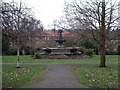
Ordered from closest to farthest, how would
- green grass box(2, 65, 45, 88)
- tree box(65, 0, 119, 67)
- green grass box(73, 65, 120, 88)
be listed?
green grass box(73, 65, 120, 88) → green grass box(2, 65, 45, 88) → tree box(65, 0, 119, 67)

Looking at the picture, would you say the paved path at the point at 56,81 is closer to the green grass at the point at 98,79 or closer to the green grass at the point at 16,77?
the green grass at the point at 98,79

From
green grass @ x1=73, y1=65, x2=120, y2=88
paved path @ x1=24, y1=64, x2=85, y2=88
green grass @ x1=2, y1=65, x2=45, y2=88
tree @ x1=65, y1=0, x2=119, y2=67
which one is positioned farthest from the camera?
tree @ x1=65, y1=0, x2=119, y2=67

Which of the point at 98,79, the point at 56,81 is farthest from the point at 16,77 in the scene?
the point at 98,79

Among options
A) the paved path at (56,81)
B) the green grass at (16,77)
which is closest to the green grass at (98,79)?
the paved path at (56,81)

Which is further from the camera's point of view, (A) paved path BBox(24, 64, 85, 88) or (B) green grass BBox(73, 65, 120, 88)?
(B) green grass BBox(73, 65, 120, 88)

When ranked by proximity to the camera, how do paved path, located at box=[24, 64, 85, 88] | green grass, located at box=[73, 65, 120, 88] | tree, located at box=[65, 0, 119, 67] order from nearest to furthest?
paved path, located at box=[24, 64, 85, 88] → green grass, located at box=[73, 65, 120, 88] → tree, located at box=[65, 0, 119, 67]

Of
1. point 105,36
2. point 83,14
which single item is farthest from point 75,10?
point 105,36

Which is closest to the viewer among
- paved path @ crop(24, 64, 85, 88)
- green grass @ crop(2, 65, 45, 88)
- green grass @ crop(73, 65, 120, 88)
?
paved path @ crop(24, 64, 85, 88)

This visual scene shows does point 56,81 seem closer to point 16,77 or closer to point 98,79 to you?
point 98,79

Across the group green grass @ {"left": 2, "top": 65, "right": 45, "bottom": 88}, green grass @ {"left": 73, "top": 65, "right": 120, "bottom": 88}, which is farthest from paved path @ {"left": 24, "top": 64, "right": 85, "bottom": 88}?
green grass @ {"left": 2, "top": 65, "right": 45, "bottom": 88}

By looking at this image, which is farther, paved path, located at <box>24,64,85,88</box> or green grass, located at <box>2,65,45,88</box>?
green grass, located at <box>2,65,45,88</box>

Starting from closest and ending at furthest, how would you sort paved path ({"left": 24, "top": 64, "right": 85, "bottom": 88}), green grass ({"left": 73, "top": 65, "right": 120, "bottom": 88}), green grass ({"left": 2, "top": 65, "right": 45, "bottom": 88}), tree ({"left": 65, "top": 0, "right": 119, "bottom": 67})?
1. paved path ({"left": 24, "top": 64, "right": 85, "bottom": 88})
2. green grass ({"left": 73, "top": 65, "right": 120, "bottom": 88})
3. green grass ({"left": 2, "top": 65, "right": 45, "bottom": 88})
4. tree ({"left": 65, "top": 0, "right": 119, "bottom": 67})

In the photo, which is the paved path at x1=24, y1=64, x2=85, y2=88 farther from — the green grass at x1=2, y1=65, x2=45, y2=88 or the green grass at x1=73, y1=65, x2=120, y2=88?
the green grass at x1=2, y1=65, x2=45, y2=88

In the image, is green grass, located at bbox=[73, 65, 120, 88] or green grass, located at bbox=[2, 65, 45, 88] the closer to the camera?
green grass, located at bbox=[73, 65, 120, 88]
